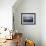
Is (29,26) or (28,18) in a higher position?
(28,18)

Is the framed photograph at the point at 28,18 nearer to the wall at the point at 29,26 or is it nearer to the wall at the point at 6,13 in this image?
the wall at the point at 29,26

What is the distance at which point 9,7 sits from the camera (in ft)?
14.6

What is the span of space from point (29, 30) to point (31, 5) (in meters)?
1.25

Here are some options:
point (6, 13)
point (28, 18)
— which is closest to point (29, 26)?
point (28, 18)

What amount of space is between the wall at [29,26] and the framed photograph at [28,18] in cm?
15

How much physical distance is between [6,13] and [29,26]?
1.77m

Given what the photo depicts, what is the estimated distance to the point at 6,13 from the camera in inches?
176

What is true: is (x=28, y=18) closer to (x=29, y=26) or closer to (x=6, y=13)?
(x=29, y=26)

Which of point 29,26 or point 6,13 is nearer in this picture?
point 6,13

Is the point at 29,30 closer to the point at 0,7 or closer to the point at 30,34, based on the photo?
the point at 30,34

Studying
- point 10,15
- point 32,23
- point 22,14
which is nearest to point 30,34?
point 32,23

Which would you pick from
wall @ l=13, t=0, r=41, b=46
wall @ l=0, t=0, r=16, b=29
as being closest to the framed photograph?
wall @ l=13, t=0, r=41, b=46

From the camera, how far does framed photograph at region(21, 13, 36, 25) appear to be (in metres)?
5.80

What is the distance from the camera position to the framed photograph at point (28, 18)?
580cm
